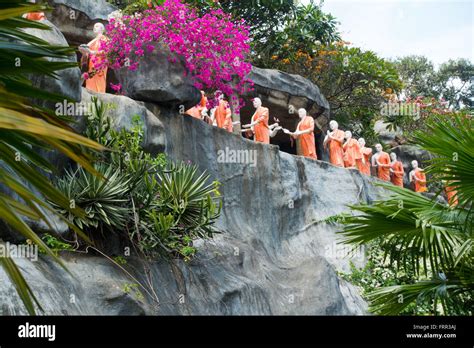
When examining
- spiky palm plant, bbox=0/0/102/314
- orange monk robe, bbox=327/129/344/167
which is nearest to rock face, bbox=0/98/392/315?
orange monk robe, bbox=327/129/344/167

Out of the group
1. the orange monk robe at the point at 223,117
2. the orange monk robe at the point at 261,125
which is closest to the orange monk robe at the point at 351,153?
the orange monk robe at the point at 261,125

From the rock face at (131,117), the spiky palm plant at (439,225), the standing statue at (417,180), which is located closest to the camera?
the spiky palm plant at (439,225)

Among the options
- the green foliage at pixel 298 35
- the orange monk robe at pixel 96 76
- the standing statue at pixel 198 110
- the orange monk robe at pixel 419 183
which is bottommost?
the orange monk robe at pixel 419 183

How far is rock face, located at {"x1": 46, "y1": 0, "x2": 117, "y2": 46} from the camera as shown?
1650cm

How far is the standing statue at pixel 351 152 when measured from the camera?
20531 mm

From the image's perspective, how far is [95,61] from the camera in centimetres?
1350

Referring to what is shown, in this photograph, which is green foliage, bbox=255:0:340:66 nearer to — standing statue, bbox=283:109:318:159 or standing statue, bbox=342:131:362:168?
standing statue, bbox=342:131:362:168

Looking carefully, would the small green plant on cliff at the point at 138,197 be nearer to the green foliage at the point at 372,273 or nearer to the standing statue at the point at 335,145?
the green foliage at the point at 372,273

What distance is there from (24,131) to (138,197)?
7450 millimetres

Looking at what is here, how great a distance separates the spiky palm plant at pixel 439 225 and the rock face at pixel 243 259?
2841 millimetres

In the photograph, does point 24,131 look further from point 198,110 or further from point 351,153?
point 351,153

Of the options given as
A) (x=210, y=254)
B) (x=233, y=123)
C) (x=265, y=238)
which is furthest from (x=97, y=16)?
(x=210, y=254)
